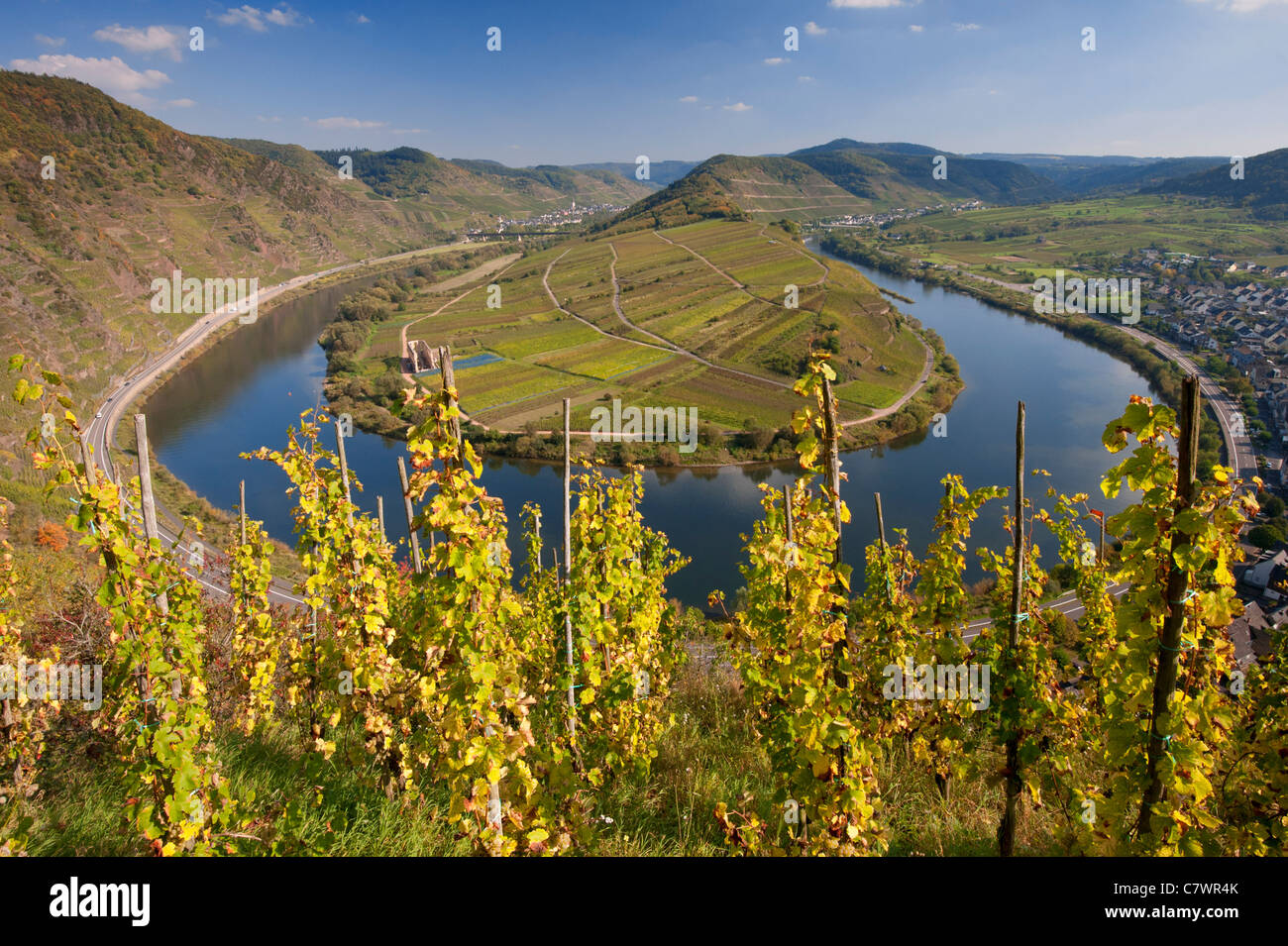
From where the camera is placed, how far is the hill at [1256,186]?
126125 mm

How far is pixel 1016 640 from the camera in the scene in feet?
19.6

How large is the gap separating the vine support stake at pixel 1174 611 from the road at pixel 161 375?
13292 millimetres

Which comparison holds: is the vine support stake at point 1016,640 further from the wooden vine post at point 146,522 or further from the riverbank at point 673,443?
the riverbank at point 673,443

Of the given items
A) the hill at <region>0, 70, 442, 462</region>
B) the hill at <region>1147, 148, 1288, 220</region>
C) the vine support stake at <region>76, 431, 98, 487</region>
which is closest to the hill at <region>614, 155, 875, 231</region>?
the hill at <region>0, 70, 442, 462</region>

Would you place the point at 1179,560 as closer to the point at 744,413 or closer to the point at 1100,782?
the point at 1100,782

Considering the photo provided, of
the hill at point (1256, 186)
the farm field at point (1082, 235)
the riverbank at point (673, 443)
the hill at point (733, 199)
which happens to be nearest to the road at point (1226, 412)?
the riverbank at point (673, 443)

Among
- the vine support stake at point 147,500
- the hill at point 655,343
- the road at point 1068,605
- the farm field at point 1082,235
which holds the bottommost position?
the road at point 1068,605

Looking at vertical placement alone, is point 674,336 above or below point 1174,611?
above

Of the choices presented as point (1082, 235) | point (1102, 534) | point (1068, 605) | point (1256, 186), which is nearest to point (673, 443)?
point (1068, 605)

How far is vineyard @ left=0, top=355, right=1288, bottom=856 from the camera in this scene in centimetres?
341

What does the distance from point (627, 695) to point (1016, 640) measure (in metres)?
3.78

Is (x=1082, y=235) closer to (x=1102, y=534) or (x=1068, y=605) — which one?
(x=1068, y=605)

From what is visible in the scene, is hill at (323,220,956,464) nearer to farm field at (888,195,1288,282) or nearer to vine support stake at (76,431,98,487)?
farm field at (888,195,1288,282)
